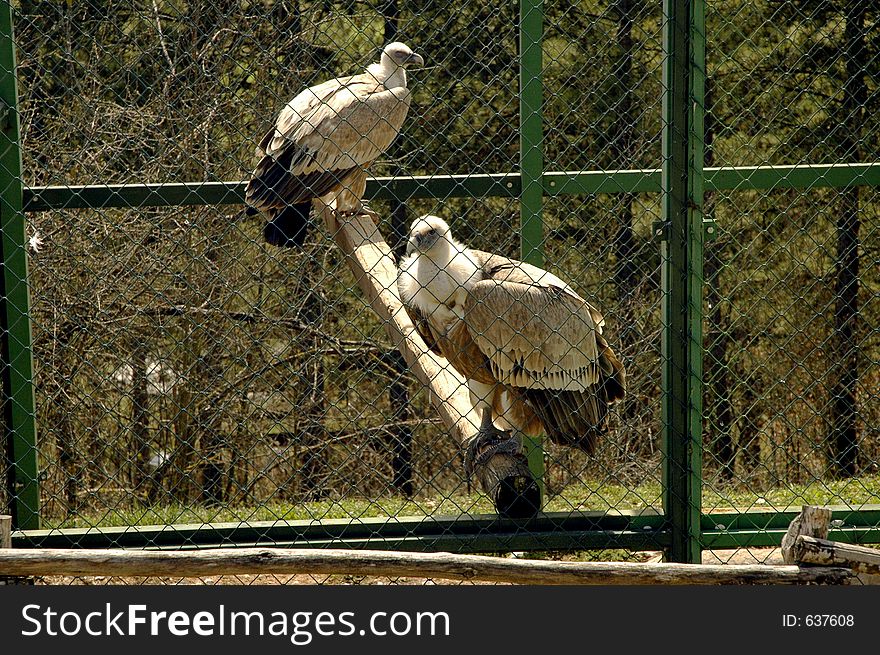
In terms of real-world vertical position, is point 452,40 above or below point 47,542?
above

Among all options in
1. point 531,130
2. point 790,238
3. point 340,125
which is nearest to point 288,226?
point 340,125

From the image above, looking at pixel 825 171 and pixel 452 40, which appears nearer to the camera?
pixel 825 171

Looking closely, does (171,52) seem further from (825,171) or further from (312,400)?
(825,171)

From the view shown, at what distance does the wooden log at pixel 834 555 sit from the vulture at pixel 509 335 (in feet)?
3.20

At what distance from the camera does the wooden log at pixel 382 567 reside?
2.48 metres

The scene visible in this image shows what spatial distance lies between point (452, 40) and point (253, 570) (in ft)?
11.1

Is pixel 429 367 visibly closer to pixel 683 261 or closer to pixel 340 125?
pixel 683 261

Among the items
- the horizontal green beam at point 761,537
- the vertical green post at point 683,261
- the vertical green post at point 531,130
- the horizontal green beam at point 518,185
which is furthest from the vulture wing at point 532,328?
the horizontal green beam at point 761,537

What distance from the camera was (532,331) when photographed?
11.3 feet

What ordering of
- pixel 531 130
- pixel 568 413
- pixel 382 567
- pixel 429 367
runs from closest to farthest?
pixel 382 567 < pixel 531 130 < pixel 568 413 < pixel 429 367

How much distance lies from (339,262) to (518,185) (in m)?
1.79

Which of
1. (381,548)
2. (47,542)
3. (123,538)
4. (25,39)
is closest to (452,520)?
(381,548)

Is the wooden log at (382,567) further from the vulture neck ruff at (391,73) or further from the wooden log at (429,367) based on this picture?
the vulture neck ruff at (391,73)

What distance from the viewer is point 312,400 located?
5.29 metres
